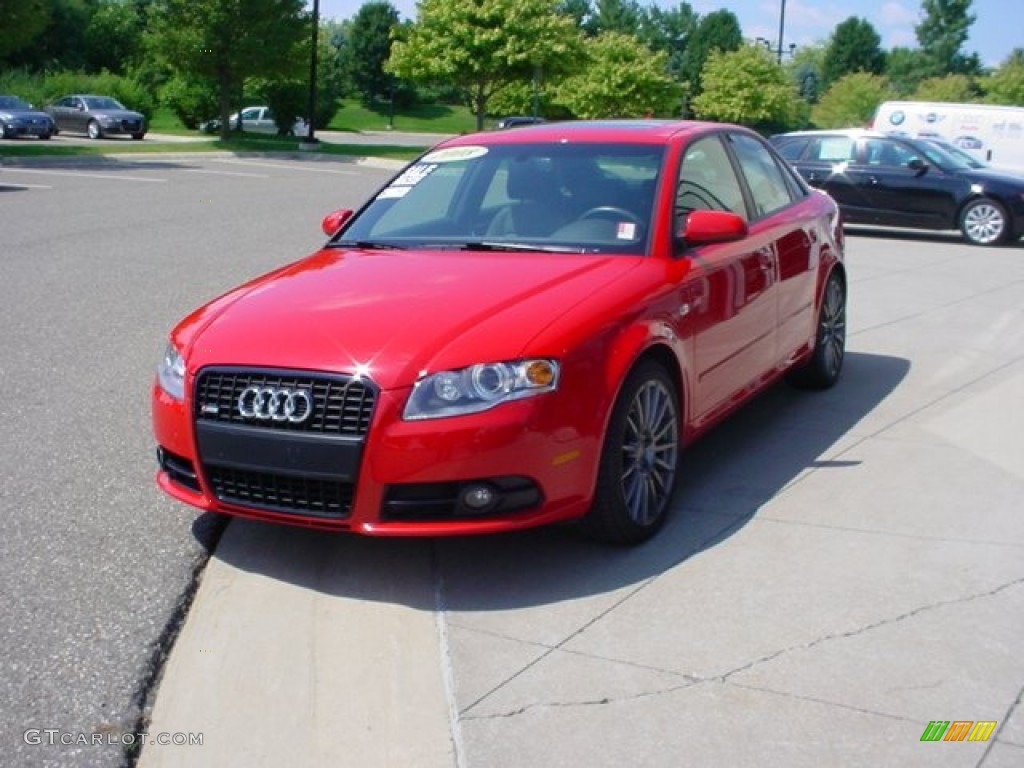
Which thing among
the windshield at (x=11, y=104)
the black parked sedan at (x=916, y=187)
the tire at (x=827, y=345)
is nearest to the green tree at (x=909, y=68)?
the windshield at (x=11, y=104)

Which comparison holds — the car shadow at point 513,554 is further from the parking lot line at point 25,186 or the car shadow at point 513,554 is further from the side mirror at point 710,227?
the parking lot line at point 25,186

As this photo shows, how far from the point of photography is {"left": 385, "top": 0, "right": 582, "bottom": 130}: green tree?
4019 centimetres

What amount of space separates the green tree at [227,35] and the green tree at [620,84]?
14.6 meters

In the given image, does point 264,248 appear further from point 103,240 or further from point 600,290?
point 600,290

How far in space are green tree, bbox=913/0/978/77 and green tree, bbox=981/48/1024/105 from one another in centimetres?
2829

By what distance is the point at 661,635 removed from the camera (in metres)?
4.11

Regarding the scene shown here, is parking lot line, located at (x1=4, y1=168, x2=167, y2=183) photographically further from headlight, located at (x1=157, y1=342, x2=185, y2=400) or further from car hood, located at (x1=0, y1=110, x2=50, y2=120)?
headlight, located at (x1=157, y1=342, x2=185, y2=400)

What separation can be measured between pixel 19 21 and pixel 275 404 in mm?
26271

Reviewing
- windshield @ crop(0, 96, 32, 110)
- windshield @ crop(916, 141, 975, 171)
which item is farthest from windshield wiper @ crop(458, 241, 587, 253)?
windshield @ crop(0, 96, 32, 110)

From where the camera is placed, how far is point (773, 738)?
3.44 metres

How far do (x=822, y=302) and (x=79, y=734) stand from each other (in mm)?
5066

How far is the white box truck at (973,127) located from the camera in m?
26.5

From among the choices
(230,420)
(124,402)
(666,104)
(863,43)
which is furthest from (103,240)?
(863,43)

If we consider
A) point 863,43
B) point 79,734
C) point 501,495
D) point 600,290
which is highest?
point 863,43
